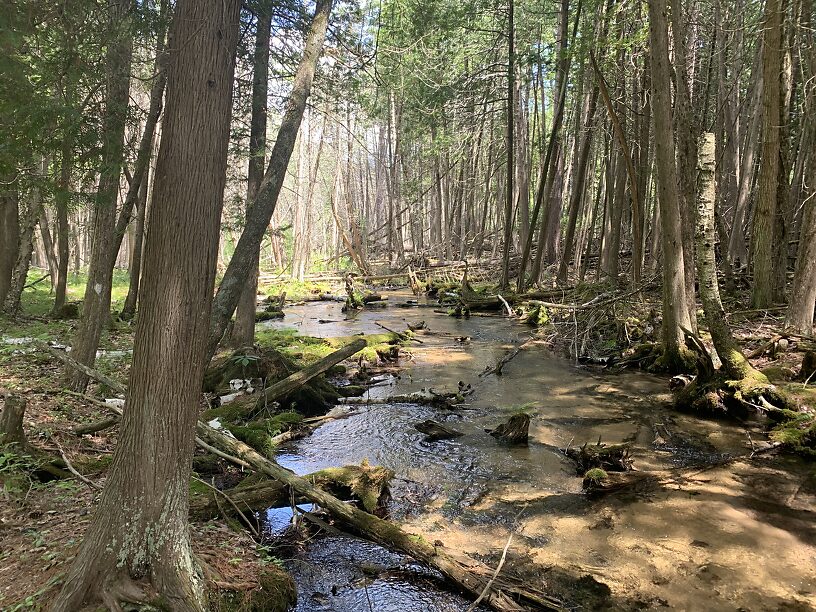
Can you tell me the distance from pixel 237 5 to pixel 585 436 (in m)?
6.50

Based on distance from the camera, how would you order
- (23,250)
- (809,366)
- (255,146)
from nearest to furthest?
1. (809,366)
2. (255,146)
3. (23,250)

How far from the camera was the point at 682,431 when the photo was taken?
281 inches

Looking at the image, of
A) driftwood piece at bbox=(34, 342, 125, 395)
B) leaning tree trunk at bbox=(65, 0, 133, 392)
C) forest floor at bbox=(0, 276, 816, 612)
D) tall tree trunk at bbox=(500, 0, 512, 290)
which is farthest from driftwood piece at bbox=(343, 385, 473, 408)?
tall tree trunk at bbox=(500, 0, 512, 290)

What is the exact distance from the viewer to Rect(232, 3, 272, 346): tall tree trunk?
8695mm

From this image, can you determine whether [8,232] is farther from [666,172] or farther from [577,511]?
[666,172]

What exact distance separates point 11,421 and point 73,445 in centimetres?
103

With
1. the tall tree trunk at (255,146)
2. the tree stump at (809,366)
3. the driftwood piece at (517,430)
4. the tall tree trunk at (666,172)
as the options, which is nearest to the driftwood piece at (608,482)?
the driftwood piece at (517,430)

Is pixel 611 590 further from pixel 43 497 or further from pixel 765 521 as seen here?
pixel 43 497

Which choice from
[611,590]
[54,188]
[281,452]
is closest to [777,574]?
[611,590]

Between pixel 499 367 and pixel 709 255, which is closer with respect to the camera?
pixel 709 255

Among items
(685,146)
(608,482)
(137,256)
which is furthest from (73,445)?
(685,146)

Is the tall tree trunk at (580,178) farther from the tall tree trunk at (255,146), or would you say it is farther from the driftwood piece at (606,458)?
the driftwood piece at (606,458)

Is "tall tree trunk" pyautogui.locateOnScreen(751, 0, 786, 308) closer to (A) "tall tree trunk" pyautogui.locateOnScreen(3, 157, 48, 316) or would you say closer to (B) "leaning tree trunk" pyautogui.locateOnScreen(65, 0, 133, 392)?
(B) "leaning tree trunk" pyautogui.locateOnScreen(65, 0, 133, 392)

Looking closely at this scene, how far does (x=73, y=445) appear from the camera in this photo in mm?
4996
